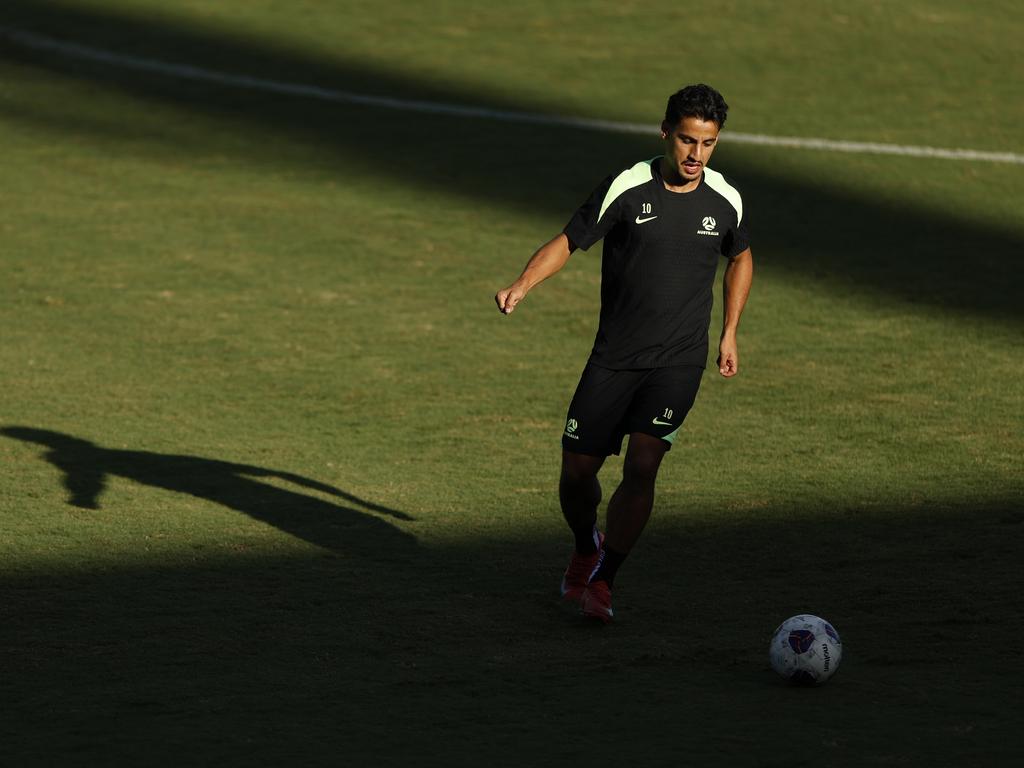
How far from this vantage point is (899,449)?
30.5 feet

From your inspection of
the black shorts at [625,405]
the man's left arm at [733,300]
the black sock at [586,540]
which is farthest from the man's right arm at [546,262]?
the black sock at [586,540]

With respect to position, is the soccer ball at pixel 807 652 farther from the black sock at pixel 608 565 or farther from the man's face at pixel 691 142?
the man's face at pixel 691 142

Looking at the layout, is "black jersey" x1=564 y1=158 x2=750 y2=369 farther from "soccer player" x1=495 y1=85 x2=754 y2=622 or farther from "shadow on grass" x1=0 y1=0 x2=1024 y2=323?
"shadow on grass" x1=0 y1=0 x2=1024 y2=323

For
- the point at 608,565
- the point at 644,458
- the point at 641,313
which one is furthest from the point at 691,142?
the point at 608,565

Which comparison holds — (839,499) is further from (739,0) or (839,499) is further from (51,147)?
(739,0)

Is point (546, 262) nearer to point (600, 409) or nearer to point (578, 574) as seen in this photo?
point (600, 409)

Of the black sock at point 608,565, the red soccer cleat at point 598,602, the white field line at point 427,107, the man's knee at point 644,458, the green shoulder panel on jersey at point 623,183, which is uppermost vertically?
the white field line at point 427,107

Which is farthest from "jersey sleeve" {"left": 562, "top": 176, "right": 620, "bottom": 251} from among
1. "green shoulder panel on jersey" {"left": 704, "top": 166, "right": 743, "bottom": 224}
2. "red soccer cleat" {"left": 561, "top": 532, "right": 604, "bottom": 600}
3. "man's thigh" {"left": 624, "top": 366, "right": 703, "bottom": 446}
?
"red soccer cleat" {"left": 561, "top": 532, "right": 604, "bottom": 600}

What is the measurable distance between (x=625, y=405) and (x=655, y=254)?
0.62 m

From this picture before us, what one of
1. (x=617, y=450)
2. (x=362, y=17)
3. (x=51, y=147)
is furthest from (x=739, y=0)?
(x=617, y=450)

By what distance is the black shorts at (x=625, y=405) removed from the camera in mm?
6480

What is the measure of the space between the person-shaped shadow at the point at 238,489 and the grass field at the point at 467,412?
3cm

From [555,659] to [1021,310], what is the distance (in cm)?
752

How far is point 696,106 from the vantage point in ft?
20.1
